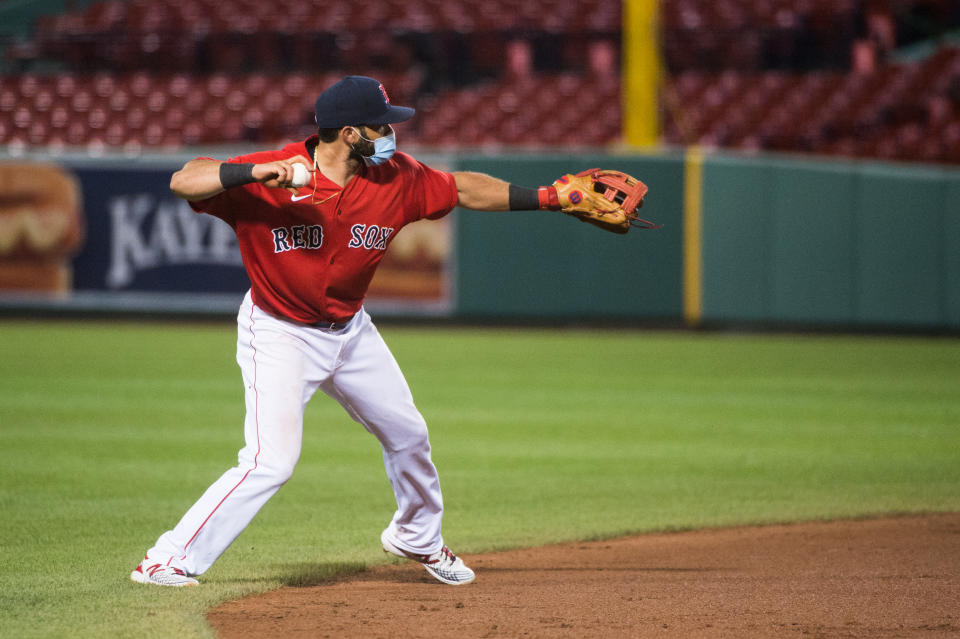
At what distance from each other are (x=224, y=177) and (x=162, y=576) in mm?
1399

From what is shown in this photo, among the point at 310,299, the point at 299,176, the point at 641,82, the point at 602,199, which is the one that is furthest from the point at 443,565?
the point at 641,82

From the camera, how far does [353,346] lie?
4.61 metres

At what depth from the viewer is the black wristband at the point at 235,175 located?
4.14 m

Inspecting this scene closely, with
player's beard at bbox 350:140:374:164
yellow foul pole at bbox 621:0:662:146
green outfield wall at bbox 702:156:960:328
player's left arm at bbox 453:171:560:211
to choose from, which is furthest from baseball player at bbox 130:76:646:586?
yellow foul pole at bbox 621:0:662:146

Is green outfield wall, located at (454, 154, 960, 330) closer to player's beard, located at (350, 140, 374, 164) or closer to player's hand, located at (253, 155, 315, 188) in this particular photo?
player's beard, located at (350, 140, 374, 164)

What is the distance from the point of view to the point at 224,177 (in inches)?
163

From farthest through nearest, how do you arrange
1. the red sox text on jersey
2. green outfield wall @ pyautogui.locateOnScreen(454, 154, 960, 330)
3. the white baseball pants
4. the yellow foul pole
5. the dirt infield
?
the yellow foul pole
green outfield wall @ pyautogui.locateOnScreen(454, 154, 960, 330)
the red sox text on jersey
the white baseball pants
the dirt infield

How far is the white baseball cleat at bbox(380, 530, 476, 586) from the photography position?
4.80m

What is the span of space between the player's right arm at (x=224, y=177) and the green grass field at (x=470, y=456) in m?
1.37

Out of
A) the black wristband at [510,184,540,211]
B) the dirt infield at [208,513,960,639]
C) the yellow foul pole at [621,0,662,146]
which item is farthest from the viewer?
the yellow foul pole at [621,0,662,146]

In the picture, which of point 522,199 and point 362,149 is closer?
point 362,149

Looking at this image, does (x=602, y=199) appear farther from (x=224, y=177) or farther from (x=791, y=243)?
(x=791, y=243)

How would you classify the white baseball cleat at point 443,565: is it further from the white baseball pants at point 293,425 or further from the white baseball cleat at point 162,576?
the white baseball cleat at point 162,576

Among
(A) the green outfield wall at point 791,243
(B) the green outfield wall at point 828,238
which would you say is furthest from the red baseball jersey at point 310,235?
(B) the green outfield wall at point 828,238
